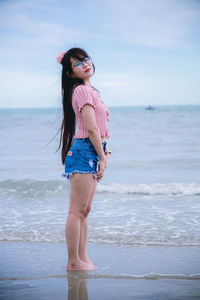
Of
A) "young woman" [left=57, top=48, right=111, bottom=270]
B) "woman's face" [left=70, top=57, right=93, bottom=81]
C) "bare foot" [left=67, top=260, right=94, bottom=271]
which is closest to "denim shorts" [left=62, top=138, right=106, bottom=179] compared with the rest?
"young woman" [left=57, top=48, right=111, bottom=270]

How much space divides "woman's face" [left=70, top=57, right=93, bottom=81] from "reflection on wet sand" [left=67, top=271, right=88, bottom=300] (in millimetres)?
1736

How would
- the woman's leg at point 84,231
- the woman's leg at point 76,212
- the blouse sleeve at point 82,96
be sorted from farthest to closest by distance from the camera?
the woman's leg at point 84,231 < the woman's leg at point 76,212 < the blouse sleeve at point 82,96

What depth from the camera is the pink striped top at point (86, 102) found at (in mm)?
3232

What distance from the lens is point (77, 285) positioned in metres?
3.26

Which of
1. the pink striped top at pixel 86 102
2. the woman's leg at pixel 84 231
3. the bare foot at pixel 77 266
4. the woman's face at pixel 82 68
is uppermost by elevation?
the woman's face at pixel 82 68

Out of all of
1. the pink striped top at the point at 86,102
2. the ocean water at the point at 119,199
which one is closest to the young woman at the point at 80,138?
the pink striped top at the point at 86,102

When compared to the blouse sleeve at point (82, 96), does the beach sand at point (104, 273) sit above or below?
below

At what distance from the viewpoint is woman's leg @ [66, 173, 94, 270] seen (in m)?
3.33

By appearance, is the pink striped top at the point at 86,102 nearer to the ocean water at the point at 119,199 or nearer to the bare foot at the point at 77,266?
the ocean water at the point at 119,199

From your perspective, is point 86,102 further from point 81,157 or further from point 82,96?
point 81,157

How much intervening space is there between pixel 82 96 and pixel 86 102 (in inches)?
2.9

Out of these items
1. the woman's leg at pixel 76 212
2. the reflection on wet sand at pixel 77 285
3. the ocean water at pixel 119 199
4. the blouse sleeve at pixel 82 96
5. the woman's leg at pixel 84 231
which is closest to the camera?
the reflection on wet sand at pixel 77 285

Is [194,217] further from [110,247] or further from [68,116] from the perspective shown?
[68,116]

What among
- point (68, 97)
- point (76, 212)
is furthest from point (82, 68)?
point (76, 212)
